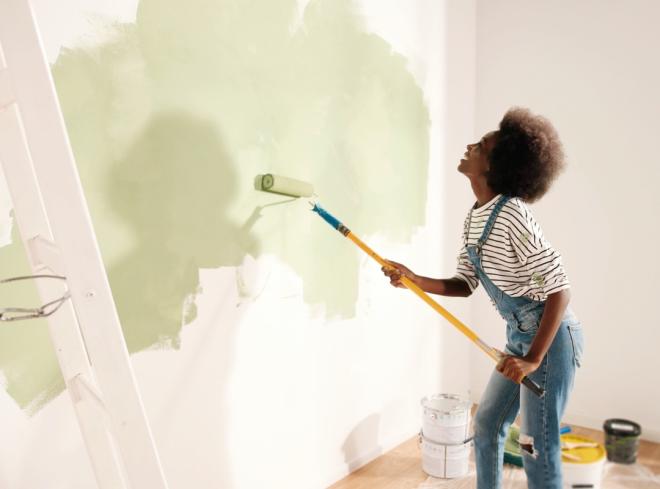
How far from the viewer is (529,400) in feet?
4.62

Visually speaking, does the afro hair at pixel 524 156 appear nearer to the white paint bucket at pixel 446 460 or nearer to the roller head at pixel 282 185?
the roller head at pixel 282 185

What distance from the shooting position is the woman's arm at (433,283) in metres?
1.69

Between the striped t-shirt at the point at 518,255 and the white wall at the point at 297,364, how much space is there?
0.65 m

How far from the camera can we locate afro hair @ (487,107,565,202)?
147 cm

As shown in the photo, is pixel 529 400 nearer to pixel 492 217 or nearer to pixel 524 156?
pixel 492 217

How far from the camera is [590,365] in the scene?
8.62 ft

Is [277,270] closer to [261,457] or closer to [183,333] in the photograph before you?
[183,333]

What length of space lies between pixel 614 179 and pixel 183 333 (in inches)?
80.3

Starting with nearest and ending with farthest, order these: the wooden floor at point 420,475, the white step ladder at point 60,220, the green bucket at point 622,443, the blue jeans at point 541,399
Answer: the white step ladder at point 60,220 < the blue jeans at point 541,399 < the wooden floor at point 420,475 < the green bucket at point 622,443

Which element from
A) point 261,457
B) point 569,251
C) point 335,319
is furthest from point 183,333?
point 569,251

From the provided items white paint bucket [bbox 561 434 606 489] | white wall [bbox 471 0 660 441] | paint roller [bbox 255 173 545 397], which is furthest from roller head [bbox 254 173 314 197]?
white wall [bbox 471 0 660 441]

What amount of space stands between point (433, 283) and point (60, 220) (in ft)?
3.84

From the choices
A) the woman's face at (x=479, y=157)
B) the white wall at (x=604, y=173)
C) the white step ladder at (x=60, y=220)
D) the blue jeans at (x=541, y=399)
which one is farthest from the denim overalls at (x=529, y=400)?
the white wall at (x=604, y=173)

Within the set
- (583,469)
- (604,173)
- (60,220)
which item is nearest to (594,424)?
(583,469)
